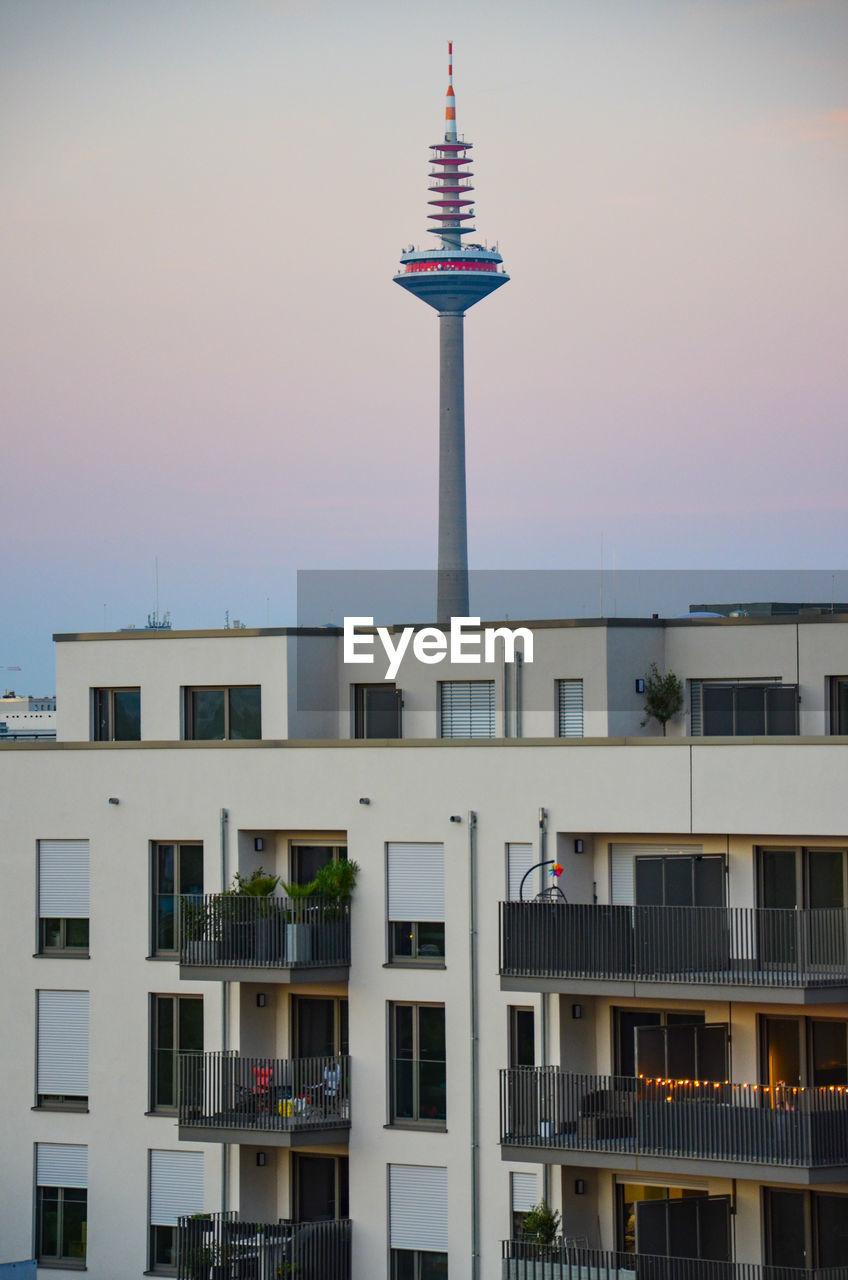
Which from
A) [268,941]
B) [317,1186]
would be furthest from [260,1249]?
[268,941]

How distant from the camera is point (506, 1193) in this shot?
3984cm

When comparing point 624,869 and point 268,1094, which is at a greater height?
point 624,869

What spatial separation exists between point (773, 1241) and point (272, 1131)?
913 centimetres

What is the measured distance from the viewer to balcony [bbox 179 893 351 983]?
135ft

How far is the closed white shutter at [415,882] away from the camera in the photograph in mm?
41000

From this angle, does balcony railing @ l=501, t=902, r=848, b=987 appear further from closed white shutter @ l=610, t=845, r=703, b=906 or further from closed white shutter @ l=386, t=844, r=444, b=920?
closed white shutter @ l=386, t=844, r=444, b=920

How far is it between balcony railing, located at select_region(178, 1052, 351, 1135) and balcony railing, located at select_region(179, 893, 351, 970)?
187 centimetres

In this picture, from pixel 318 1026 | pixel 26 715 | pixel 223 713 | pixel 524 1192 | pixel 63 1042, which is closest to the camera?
pixel 524 1192

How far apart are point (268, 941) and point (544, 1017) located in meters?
5.30

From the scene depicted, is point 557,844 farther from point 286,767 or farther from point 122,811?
point 122,811

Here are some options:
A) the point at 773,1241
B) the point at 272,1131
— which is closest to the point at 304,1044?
the point at 272,1131

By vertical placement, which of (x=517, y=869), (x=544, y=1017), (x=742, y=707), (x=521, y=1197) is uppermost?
(x=742, y=707)

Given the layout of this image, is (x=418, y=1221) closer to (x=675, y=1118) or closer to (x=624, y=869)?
(x=675, y=1118)

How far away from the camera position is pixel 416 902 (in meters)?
41.2
